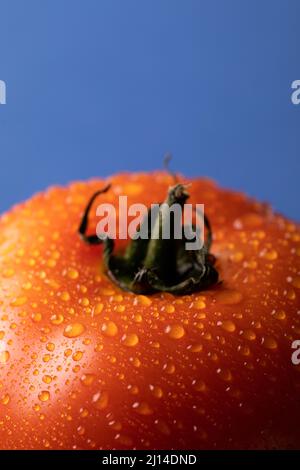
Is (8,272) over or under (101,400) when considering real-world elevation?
over

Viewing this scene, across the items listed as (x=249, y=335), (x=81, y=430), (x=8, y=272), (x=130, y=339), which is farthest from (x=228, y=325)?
(x=8, y=272)

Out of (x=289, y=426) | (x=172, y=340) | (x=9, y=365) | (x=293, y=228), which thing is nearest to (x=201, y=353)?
Answer: (x=172, y=340)

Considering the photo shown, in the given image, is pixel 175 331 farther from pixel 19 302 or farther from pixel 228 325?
pixel 19 302

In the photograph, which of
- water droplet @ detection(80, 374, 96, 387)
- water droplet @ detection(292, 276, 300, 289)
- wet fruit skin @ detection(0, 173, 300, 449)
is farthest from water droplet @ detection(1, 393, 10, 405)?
water droplet @ detection(292, 276, 300, 289)

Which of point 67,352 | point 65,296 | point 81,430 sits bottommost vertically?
point 81,430

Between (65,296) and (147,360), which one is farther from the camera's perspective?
(65,296)

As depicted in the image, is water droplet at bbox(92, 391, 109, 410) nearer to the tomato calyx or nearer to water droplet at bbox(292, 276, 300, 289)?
the tomato calyx
